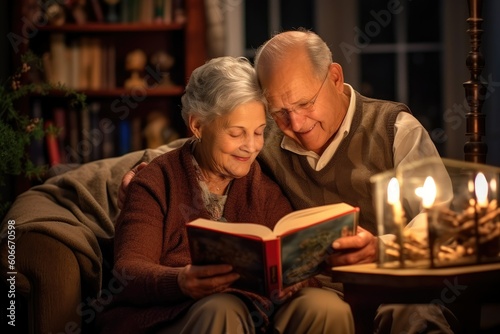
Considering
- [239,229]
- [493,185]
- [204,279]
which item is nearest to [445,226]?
[493,185]

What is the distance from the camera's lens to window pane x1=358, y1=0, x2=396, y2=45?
4.91m

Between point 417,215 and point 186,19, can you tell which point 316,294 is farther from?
point 186,19

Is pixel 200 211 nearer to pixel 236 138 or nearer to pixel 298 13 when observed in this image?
pixel 236 138

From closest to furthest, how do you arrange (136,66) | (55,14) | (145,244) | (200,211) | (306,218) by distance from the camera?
1. (306,218)
2. (145,244)
3. (200,211)
4. (55,14)
5. (136,66)

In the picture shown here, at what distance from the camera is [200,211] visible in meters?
2.38

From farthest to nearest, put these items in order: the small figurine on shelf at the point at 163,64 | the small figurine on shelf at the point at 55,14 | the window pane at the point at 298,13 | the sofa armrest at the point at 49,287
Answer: the window pane at the point at 298,13
the small figurine on shelf at the point at 163,64
the small figurine on shelf at the point at 55,14
the sofa armrest at the point at 49,287

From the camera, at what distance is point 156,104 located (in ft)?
16.1

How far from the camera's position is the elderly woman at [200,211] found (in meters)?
2.07

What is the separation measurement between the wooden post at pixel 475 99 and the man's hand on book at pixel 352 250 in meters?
0.68

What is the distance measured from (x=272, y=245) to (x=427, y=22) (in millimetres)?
3374

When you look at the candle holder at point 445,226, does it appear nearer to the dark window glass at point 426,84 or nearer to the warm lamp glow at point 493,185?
the warm lamp glow at point 493,185

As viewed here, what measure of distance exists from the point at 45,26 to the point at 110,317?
8.86ft

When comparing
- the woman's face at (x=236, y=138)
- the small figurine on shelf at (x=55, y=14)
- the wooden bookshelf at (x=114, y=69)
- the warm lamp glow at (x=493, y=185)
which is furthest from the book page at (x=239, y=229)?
the small figurine on shelf at (x=55, y=14)

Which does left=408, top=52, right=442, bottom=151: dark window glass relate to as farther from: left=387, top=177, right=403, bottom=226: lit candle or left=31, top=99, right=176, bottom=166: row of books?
left=387, top=177, right=403, bottom=226: lit candle
